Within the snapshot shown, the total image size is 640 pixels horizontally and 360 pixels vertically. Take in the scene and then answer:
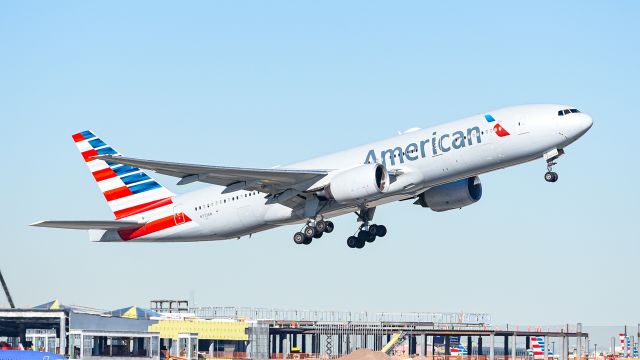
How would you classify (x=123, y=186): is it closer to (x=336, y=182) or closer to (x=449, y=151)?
(x=336, y=182)

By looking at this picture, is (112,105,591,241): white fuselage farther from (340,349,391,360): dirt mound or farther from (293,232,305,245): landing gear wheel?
(340,349,391,360): dirt mound

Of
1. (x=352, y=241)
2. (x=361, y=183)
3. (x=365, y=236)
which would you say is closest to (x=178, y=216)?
(x=352, y=241)

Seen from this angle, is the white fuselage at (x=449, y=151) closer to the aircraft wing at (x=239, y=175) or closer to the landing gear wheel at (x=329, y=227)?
the landing gear wheel at (x=329, y=227)

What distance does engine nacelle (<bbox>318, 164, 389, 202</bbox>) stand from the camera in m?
56.5

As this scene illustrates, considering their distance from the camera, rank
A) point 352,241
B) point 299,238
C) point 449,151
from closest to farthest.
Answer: point 449,151
point 299,238
point 352,241

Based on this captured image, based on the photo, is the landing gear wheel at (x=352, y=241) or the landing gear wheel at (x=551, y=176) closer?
the landing gear wheel at (x=551, y=176)

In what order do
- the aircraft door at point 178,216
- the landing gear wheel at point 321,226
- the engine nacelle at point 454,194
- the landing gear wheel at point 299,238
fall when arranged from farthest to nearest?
the aircraft door at point 178,216
the engine nacelle at point 454,194
the landing gear wheel at point 299,238
the landing gear wheel at point 321,226

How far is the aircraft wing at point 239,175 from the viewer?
5650cm

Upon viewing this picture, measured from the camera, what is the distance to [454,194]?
206ft

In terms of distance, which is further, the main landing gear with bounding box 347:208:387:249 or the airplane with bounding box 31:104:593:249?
the main landing gear with bounding box 347:208:387:249

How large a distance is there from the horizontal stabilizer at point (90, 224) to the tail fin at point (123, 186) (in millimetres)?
1526

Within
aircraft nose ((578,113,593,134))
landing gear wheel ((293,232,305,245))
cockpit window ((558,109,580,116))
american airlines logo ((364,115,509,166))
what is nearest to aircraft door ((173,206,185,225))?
landing gear wheel ((293,232,305,245))

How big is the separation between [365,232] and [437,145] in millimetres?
10612

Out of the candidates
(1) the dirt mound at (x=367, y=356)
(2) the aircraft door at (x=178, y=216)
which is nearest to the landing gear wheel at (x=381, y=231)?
(2) the aircraft door at (x=178, y=216)
